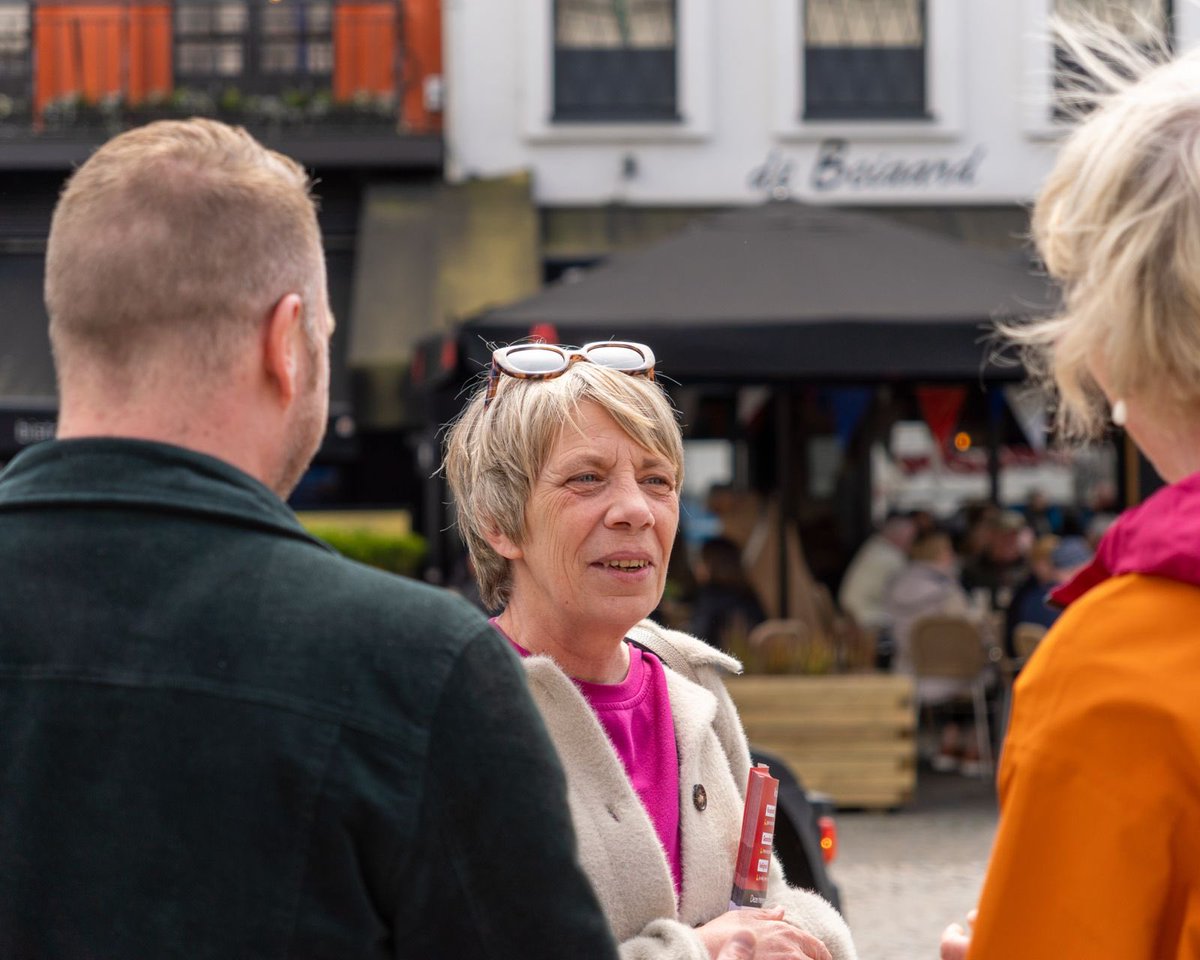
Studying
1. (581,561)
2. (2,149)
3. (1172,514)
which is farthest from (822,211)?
(2,149)

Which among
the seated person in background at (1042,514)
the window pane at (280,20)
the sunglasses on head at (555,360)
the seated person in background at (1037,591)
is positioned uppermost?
the window pane at (280,20)

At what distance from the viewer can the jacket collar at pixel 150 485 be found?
1642 mm

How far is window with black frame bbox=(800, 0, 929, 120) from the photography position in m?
15.9

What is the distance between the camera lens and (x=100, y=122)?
621 inches

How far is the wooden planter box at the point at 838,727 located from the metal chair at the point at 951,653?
3.39 feet

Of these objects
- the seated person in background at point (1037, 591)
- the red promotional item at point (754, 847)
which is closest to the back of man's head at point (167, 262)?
the red promotional item at point (754, 847)

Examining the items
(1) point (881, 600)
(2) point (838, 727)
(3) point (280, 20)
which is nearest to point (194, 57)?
(3) point (280, 20)

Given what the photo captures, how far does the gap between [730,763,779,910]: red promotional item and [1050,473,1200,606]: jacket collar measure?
82cm

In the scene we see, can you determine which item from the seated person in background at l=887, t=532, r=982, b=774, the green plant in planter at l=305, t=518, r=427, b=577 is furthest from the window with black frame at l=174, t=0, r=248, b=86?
the seated person in background at l=887, t=532, r=982, b=774

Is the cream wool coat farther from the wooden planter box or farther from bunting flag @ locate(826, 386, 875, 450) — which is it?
bunting flag @ locate(826, 386, 875, 450)

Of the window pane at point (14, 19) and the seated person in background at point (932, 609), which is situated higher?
the window pane at point (14, 19)

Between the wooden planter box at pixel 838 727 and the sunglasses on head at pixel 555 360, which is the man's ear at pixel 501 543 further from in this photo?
the wooden planter box at pixel 838 727

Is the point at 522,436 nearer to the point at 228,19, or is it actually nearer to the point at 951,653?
the point at 951,653

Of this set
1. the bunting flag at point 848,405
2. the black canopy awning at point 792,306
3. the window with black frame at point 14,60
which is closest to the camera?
the black canopy awning at point 792,306
